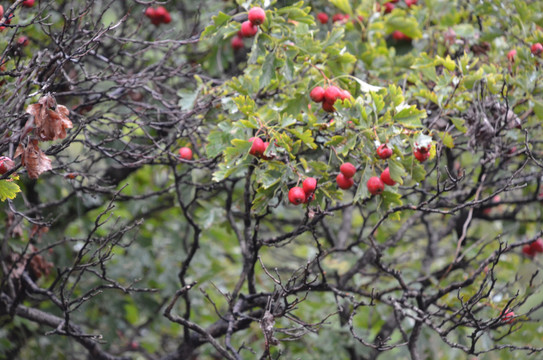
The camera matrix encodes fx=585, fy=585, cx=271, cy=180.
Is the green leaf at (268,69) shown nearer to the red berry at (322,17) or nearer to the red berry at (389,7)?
the red berry at (322,17)

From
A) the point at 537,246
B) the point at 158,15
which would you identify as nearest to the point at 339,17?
the point at 158,15

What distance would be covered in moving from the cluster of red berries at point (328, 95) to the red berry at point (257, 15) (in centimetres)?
49

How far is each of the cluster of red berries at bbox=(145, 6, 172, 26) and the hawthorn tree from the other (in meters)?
0.01

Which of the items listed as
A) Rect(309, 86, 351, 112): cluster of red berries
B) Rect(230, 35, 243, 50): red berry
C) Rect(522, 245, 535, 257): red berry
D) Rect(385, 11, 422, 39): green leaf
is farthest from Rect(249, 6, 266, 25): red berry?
Rect(522, 245, 535, 257): red berry

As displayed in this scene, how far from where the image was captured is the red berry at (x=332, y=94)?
3143 millimetres

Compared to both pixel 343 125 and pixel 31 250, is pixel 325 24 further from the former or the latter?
pixel 31 250

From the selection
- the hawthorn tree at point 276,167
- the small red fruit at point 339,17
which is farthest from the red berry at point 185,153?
the small red fruit at point 339,17

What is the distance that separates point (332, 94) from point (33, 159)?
1532 millimetres

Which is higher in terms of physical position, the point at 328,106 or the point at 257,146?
the point at 328,106

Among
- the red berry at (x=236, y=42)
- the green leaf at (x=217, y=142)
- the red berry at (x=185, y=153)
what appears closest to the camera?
the green leaf at (x=217, y=142)

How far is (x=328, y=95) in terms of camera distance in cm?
315

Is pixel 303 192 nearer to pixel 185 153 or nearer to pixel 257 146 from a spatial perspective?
pixel 257 146

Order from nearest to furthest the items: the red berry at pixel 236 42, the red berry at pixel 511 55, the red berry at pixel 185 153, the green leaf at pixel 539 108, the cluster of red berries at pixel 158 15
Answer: the green leaf at pixel 539 108, the red berry at pixel 185 153, the red berry at pixel 511 55, the cluster of red berries at pixel 158 15, the red berry at pixel 236 42

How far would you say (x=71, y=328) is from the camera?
3.58 metres
